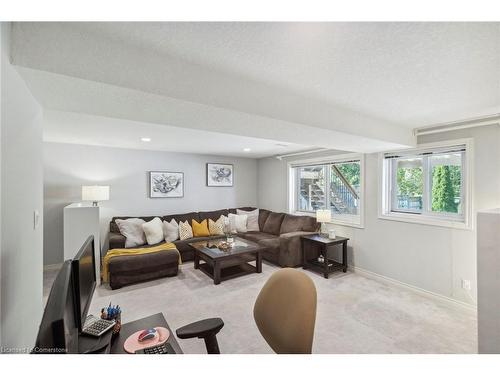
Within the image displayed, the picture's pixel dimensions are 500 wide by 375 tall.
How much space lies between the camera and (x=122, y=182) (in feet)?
15.0

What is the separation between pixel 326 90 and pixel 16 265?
7.30ft

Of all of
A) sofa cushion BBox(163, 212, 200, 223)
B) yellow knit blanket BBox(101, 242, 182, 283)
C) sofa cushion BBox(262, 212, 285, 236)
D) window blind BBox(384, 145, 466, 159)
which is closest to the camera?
window blind BBox(384, 145, 466, 159)

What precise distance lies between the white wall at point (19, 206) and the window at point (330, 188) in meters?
4.00

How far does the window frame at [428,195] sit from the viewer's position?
269cm

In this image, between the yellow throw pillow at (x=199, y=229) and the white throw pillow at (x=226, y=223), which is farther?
the white throw pillow at (x=226, y=223)

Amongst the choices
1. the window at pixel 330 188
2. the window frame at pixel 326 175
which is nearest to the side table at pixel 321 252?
the window frame at pixel 326 175

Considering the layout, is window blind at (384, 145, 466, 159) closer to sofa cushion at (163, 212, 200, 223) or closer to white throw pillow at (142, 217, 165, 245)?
sofa cushion at (163, 212, 200, 223)

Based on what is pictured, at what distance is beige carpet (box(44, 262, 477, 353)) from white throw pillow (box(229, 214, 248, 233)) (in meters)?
1.68

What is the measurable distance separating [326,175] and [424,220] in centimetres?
187

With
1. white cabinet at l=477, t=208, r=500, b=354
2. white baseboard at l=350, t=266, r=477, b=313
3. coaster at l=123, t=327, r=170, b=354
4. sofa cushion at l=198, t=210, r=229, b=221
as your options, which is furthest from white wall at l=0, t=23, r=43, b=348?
white baseboard at l=350, t=266, r=477, b=313

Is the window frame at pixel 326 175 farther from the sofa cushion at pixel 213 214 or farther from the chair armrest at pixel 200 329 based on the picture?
the chair armrest at pixel 200 329

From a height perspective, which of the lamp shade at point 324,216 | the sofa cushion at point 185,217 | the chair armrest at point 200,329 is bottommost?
the chair armrest at point 200,329

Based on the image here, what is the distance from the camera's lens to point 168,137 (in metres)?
3.58

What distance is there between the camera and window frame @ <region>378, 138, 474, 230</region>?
2.69 meters
